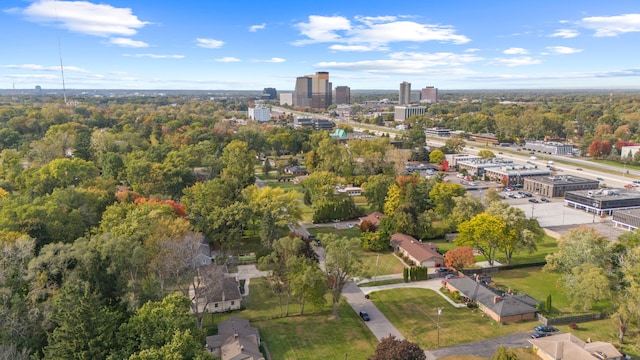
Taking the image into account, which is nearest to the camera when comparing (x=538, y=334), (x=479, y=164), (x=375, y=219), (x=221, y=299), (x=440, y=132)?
(x=538, y=334)

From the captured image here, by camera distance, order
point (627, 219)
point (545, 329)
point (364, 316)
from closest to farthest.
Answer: point (545, 329), point (364, 316), point (627, 219)

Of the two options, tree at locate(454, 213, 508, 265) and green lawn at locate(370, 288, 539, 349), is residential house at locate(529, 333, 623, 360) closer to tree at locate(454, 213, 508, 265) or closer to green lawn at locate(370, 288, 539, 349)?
green lawn at locate(370, 288, 539, 349)

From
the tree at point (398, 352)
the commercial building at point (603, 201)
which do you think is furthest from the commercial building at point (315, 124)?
the tree at point (398, 352)

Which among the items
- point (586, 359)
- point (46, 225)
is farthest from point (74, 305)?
point (586, 359)

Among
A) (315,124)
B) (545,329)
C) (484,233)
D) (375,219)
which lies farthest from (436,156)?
(545,329)

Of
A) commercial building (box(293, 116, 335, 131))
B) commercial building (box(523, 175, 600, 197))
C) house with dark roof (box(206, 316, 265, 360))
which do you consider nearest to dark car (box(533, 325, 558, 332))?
house with dark roof (box(206, 316, 265, 360))

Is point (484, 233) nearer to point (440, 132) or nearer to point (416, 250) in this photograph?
point (416, 250)

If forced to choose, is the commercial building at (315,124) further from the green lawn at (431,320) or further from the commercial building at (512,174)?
the green lawn at (431,320)

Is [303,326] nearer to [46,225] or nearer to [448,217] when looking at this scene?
[46,225]
